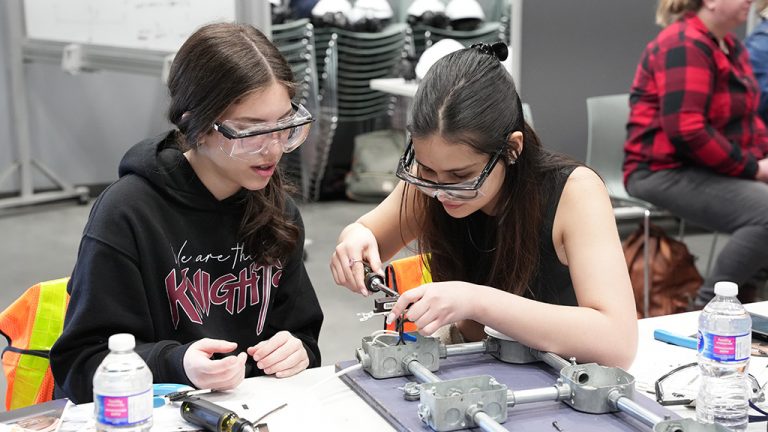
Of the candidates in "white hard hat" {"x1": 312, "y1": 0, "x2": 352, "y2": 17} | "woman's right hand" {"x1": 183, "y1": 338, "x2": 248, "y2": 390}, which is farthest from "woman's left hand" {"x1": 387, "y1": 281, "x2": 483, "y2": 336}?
"white hard hat" {"x1": 312, "y1": 0, "x2": 352, "y2": 17}

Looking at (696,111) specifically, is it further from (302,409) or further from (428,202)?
(302,409)

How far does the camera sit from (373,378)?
1.52m

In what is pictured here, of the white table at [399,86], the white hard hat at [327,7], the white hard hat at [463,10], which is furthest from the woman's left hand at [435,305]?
the white hard hat at [463,10]

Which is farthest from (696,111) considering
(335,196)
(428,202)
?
(335,196)

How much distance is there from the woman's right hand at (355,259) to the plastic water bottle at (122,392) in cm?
58

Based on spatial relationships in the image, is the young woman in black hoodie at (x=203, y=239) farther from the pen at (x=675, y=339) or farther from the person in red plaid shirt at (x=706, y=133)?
the person in red plaid shirt at (x=706, y=133)

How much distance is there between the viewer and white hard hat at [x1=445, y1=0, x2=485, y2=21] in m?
5.65

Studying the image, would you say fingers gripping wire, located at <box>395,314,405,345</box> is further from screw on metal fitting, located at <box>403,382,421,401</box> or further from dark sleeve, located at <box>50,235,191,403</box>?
dark sleeve, located at <box>50,235,191,403</box>

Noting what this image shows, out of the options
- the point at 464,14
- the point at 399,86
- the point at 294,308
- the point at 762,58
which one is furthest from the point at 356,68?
the point at 294,308

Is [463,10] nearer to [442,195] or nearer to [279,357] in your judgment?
[442,195]

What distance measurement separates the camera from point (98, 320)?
1.60m

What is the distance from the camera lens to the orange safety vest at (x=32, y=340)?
5.73ft

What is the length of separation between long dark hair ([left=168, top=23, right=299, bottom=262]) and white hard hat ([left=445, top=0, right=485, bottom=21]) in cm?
404

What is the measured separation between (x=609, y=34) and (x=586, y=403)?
3.35 m
